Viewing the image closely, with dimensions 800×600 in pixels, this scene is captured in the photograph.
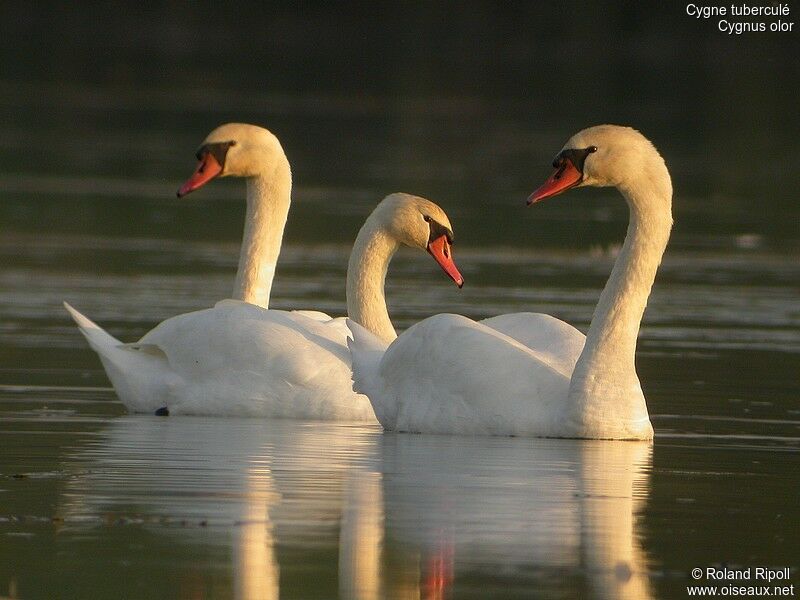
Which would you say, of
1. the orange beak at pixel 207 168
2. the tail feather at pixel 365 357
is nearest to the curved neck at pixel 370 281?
the tail feather at pixel 365 357

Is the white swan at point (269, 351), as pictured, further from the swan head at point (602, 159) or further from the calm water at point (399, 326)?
the swan head at point (602, 159)

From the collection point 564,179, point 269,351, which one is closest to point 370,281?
point 269,351

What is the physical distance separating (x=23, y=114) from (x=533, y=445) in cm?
3183

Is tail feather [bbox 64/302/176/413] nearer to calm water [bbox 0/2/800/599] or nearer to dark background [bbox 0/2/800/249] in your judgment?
calm water [bbox 0/2/800/599]

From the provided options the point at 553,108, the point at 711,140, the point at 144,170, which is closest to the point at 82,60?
the point at 553,108

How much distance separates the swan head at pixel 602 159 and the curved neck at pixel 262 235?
304 centimetres

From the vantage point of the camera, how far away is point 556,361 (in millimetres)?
12359

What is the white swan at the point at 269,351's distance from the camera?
1288 centimetres

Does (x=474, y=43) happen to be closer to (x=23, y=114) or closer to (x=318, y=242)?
(x=23, y=114)

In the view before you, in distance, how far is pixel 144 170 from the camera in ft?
101

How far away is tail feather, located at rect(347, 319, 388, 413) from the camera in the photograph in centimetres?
1235

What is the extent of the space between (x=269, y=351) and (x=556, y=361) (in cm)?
165

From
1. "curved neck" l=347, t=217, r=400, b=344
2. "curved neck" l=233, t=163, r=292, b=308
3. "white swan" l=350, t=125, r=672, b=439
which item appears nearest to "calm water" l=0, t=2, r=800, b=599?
"white swan" l=350, t=125, r=672, b=439

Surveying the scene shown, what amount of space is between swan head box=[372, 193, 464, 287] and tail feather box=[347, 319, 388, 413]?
A: 996 mm
